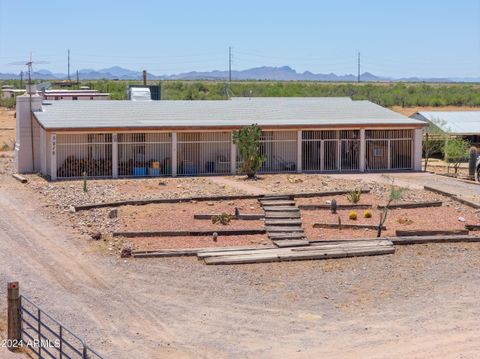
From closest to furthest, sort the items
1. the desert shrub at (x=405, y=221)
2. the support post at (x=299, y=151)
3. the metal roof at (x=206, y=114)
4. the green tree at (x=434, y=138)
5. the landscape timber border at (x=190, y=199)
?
1. the desert shrub at (x=405, y=221)
2. the landscape timber border at (x=190, y=199)
3. the metal roof at (x=206, y=114)
4. the support post at (x=299, y=151)
5. the green tree at (x=434, y=138)

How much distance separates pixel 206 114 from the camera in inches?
1688

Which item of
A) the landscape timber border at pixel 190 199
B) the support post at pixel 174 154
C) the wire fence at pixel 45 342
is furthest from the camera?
the support post at pixel 174 154

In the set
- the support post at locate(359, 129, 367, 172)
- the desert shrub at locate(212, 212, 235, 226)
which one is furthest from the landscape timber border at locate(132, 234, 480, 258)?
the support post at locate(359, 129, 367, 172)

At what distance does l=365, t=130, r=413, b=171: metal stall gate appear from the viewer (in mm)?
42125

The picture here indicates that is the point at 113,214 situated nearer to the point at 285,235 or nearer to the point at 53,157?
the point at 285,235

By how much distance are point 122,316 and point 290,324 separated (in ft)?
10.9

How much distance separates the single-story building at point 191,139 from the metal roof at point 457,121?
6854 millimetres

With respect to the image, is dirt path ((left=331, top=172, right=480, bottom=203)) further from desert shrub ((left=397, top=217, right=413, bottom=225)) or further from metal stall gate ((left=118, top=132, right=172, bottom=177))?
metal stall gate ((left=118, top=132, right=172, bottom=177))

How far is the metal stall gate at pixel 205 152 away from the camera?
131 ft

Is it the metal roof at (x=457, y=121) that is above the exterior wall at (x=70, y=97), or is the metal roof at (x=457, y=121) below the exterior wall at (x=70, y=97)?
below

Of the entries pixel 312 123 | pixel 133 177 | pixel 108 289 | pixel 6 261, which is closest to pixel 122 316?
pixel 108 289

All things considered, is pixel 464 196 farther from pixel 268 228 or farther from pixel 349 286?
pixel 349 286

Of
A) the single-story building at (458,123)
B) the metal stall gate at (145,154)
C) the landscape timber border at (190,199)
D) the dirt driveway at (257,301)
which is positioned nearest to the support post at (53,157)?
the metal stall gate at (145,154)

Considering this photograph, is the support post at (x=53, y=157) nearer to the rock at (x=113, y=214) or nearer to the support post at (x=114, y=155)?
the support post at (x=114, y=155)
